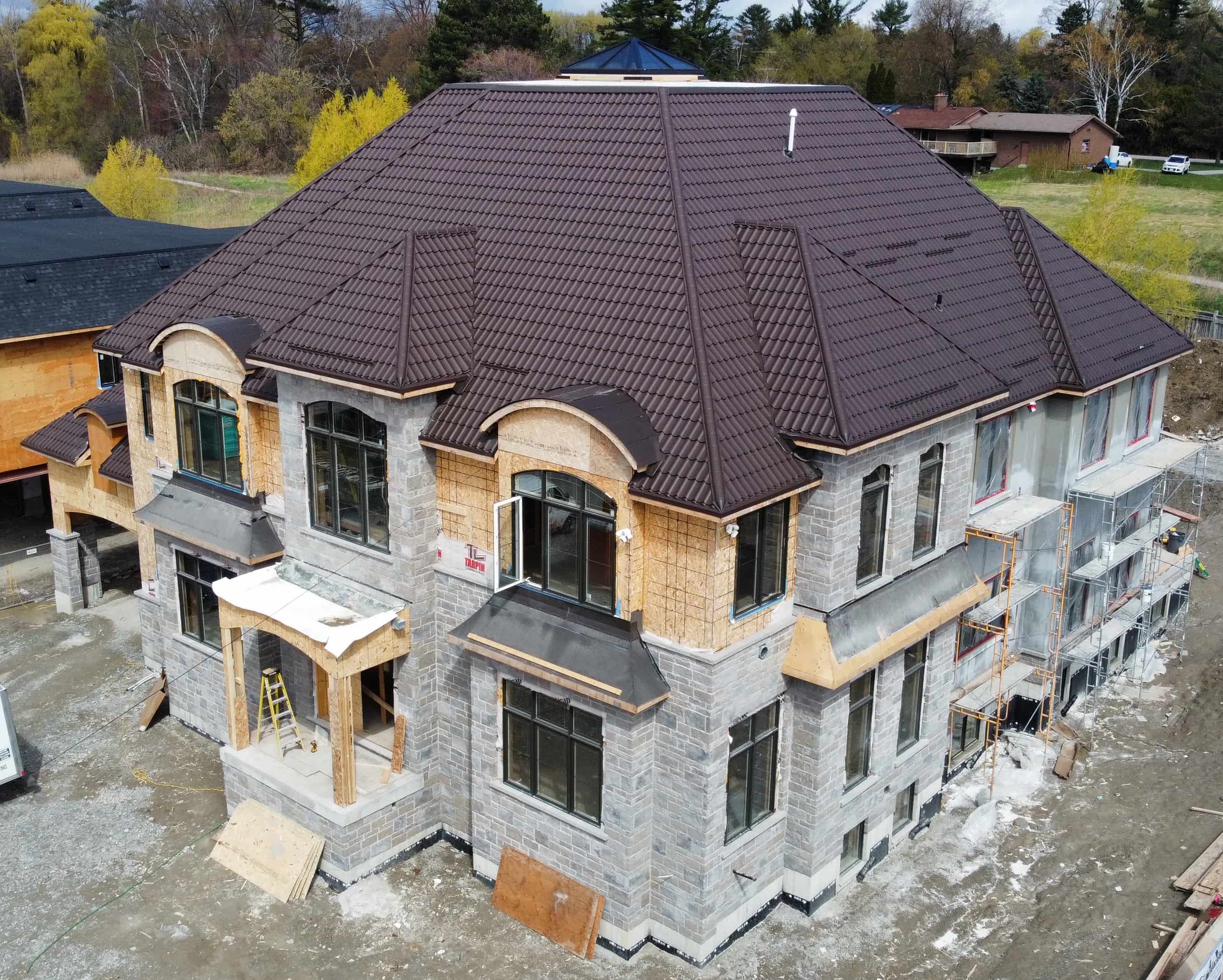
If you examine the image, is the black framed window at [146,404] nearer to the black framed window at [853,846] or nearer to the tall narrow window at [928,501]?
the tall narrow window at [928,501]

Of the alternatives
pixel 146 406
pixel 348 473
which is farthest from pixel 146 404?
pixel 348 473

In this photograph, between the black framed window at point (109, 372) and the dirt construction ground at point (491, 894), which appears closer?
the dirt construction ground at point (491, 894)

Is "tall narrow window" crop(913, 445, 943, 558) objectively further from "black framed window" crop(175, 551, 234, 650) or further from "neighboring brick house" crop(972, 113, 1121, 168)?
"neighboring brick house" crop(972, 113, 1121, 168)

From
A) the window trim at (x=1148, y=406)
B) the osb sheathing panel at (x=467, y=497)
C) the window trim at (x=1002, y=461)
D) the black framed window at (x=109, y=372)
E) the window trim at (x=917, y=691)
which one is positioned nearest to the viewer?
the osb sheathing panel at (x=467, y=497)

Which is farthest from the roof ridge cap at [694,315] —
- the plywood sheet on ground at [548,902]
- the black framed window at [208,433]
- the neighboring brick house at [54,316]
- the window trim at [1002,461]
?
the neighboring brick house at [54,316]

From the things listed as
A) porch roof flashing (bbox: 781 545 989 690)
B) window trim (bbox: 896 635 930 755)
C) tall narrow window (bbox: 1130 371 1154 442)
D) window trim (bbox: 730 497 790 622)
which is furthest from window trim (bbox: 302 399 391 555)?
tall narrow window (bbox: 1130 371 1154 442)

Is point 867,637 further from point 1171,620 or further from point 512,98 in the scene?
point 1171,620
